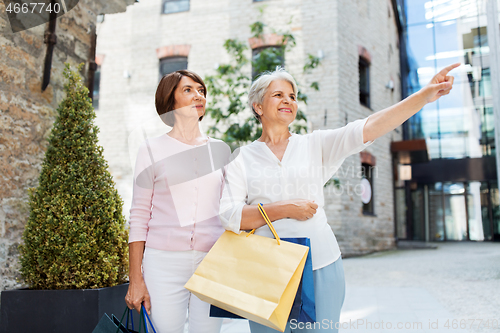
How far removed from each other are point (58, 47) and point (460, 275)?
6881 millimetres

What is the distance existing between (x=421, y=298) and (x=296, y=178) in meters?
4.22

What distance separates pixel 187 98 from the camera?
6.36 ft

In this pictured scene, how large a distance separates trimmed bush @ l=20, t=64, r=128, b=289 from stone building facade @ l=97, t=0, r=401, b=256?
679 centimetres

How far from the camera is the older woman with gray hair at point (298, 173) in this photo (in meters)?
1.47

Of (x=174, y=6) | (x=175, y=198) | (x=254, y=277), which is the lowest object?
(x=254, y=277)

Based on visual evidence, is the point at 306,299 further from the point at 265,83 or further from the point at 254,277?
the point at 265,83

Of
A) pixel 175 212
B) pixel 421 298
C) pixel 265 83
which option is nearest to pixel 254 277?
pixel 175 212

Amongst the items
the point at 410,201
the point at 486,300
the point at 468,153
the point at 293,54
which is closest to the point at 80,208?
the point at 486,300

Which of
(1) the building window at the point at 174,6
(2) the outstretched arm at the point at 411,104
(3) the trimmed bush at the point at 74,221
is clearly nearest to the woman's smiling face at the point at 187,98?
(2) the outstretched arm at the point at 411,104

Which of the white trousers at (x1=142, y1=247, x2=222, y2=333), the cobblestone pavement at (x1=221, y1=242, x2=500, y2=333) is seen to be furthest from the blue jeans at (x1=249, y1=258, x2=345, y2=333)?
the cobblestone pavement at (x1=221, y1=242, x2=500, y2=333)

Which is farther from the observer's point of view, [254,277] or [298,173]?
[298,173]

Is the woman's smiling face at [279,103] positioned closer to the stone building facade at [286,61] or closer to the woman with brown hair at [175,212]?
the woman with brown hair at [175,212]

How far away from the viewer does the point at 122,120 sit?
10.6 meters

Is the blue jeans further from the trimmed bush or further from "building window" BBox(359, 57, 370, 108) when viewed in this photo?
"building window" BBox(359, 57, 370, 108)
